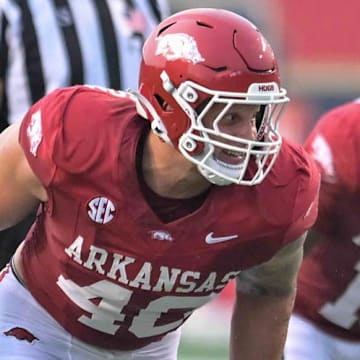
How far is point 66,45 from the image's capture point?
11.4 ft

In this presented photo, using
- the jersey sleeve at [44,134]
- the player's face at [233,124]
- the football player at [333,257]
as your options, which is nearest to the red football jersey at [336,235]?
the football player at [333,257]

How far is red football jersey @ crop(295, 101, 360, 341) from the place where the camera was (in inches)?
116

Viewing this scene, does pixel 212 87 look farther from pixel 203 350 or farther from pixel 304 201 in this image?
pixel 203 350

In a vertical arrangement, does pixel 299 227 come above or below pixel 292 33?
above

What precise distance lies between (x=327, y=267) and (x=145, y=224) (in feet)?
2.59

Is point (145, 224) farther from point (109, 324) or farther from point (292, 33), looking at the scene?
point (292, 33)

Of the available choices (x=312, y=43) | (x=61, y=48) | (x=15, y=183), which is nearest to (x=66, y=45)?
(x=61, y=48)

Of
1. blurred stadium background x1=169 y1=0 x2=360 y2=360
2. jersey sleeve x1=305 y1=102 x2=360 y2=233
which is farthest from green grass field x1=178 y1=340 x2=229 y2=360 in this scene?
jersey sleeve x1=305 y1=102 x2=360 y2=233

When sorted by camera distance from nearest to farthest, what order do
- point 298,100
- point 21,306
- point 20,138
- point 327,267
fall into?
point 20,138
point 21,306
point 327,267
point 298,100

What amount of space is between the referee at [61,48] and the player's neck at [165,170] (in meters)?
0.97

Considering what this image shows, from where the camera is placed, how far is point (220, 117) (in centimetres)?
235

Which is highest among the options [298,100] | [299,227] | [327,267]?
[299,227]

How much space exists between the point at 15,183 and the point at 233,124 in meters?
0.46

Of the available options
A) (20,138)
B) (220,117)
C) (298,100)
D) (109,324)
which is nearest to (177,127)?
(220,117)
